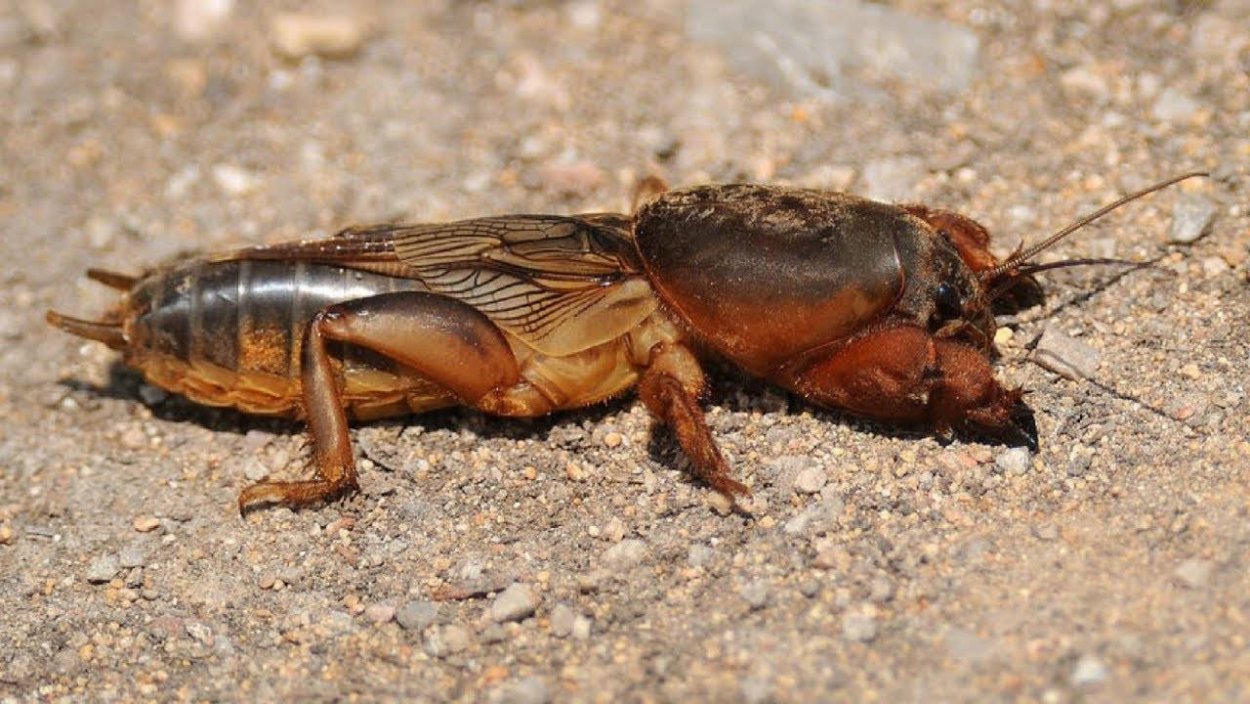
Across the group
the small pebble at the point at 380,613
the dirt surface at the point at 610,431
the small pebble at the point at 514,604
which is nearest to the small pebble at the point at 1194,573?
the dirt surface at the point at 610,431

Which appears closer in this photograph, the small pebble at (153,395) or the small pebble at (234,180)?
the small pebble at (153,395)

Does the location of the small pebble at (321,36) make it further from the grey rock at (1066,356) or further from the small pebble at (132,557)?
the grey rock at (1066,356)

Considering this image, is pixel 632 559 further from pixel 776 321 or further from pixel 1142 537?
pixel 1142 537

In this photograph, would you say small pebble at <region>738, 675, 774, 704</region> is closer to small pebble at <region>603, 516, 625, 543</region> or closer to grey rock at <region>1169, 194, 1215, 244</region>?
small pebble at <region>603, 516, 625, 543</region>

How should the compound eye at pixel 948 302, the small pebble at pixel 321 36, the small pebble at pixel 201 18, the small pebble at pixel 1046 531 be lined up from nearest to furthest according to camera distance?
1. the small pebble at pixel 1046 531
2. the compound eye at pixel 948 302
3. the small pebble at pixel 321 36
4. the small pebble at pixel 201 18

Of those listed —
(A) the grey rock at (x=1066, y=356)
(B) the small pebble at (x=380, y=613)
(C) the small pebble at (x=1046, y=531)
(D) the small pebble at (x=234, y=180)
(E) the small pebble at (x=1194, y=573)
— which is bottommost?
(B) the small pebble at (x=380, y=613)

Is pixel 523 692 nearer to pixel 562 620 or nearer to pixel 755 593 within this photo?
pixel 562 620
